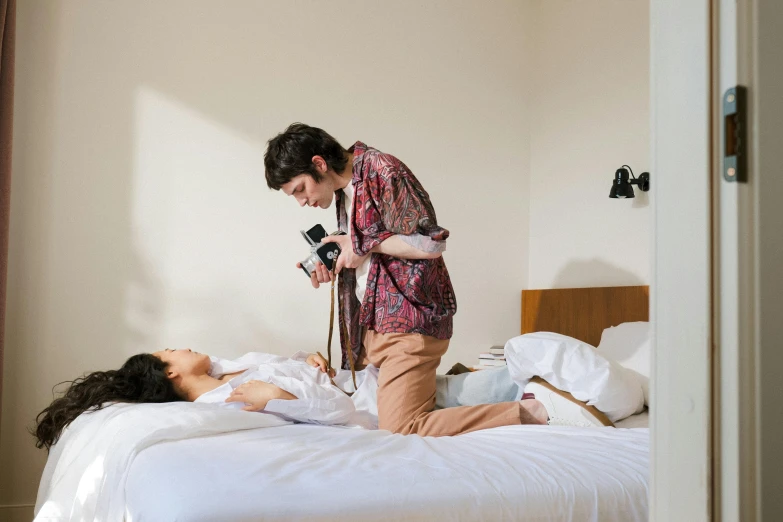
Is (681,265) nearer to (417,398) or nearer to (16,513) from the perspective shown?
(417,398)

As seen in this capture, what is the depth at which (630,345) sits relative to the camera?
2500mm

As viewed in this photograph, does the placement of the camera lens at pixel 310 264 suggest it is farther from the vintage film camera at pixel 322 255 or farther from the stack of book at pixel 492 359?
the stack of book at pixel 492 359

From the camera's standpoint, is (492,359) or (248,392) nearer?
(248,392)

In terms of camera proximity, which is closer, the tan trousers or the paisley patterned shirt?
the tan trousers

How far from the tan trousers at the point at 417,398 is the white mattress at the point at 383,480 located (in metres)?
0.24

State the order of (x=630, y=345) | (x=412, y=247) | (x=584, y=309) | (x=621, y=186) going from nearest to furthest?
(x=412, y=247)
(x=630, y=345)
(x=621, y=186)
(x=584, y=309)

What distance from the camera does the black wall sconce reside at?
9.15 feet

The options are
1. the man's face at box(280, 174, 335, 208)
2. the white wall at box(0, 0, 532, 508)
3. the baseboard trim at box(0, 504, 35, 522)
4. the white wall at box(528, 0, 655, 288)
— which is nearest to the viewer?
the man's face at box(280, 174, 335, 208)

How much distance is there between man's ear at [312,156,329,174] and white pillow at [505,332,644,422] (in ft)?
2.59

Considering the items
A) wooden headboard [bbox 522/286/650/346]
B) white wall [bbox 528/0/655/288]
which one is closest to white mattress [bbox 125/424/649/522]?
wooden headboard [bbox 522/286/650/346]

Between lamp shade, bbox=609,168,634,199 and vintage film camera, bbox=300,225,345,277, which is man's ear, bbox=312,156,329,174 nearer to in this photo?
vintage film camera, bbox=300,225,345,277

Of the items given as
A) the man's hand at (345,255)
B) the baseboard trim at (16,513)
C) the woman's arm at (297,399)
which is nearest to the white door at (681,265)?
the woman's arm at (297,399)

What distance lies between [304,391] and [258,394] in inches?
5.0

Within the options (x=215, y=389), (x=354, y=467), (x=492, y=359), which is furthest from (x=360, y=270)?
(x=492, y=359)
